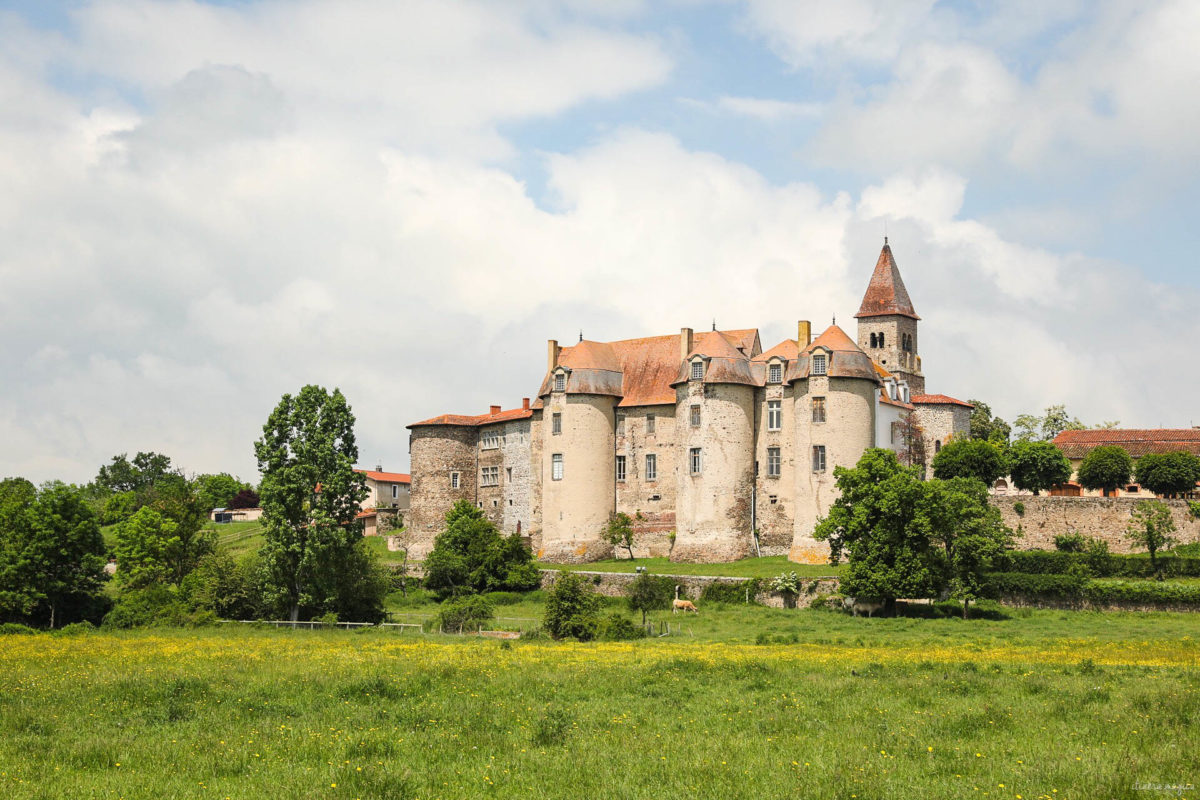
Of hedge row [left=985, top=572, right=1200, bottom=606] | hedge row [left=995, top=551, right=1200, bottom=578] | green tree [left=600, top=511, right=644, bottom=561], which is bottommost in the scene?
hedge row [left=985, top=572, right=1200, bottom=606]

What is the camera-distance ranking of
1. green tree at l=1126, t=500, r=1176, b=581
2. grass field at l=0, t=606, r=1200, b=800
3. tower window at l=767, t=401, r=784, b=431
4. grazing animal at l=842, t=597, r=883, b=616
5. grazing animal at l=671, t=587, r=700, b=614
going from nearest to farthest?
grass field at l=0, t=606, r=1200, b=800 < grazing animal at l=842, t=597, r=883, b=616 < grazing animal at l=671, t=587, r=700, b=614 < green tree at l=1126, t=500, r=1176, b=581 < tower window at l=767, t=401, r=784, b=431

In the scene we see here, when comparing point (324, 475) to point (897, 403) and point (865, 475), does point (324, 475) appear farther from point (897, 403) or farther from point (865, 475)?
point (897, 403)

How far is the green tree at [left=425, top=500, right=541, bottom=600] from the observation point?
72.1 meters

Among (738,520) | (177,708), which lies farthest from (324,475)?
(177,708)

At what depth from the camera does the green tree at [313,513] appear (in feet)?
192

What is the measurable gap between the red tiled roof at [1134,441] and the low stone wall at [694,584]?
135 feet

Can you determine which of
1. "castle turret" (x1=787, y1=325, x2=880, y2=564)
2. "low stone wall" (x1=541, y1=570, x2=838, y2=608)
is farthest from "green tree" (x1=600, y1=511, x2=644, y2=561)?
"castle turret" (x1=787, y1=325, x2=880, y2=564)

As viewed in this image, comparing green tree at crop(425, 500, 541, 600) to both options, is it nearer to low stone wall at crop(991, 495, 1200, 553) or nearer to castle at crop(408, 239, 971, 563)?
castle at crop(408, 239, 971, 563)

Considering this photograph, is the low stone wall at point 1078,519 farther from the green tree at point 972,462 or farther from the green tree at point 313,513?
the green tree at point 313,513

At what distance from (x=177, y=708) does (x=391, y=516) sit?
77.2 meters

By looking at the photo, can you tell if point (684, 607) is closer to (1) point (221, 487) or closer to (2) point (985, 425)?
(2) point (985, 425)

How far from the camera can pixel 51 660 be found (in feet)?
122

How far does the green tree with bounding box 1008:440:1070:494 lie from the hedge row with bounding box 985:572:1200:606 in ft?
75.4

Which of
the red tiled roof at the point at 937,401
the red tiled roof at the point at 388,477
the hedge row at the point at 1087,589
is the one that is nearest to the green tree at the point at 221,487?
the red tiled roof at the point at 388,477
